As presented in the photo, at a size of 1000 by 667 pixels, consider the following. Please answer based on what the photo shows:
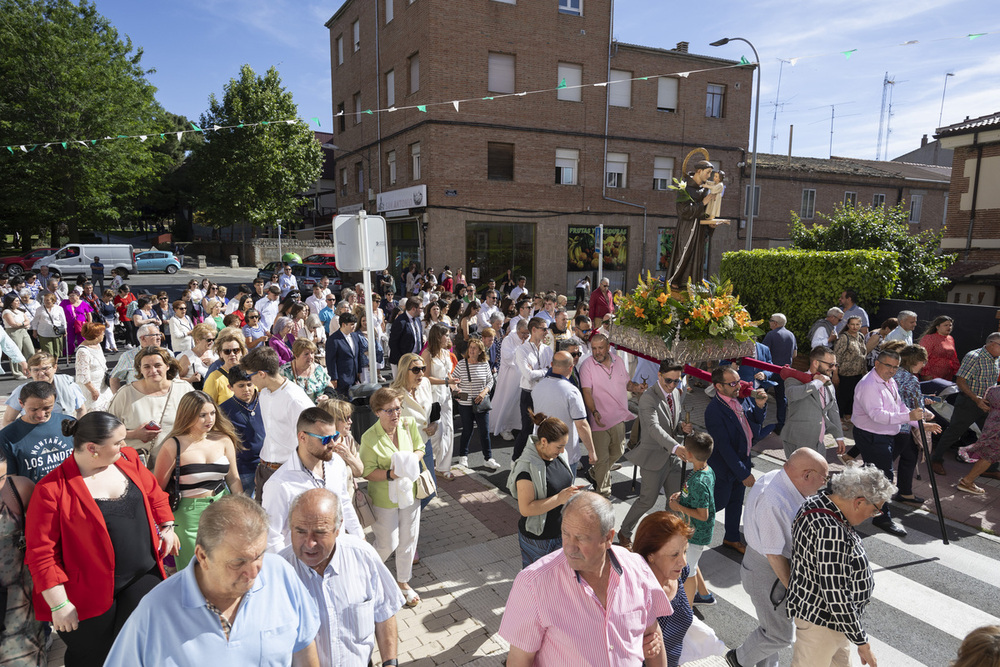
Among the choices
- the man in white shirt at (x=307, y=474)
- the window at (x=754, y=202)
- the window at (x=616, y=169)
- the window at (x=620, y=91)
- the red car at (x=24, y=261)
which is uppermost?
the window at (x=620, y=91)

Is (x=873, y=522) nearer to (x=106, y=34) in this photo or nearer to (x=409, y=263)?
(x=409, y=263)

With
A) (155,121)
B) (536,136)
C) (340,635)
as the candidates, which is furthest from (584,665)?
(155,121)

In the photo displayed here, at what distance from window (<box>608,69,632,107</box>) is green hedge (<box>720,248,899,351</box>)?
12775mm

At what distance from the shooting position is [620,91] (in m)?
25.5

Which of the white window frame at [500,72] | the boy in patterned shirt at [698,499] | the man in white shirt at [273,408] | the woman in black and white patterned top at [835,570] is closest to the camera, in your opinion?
the woman in black and white patterned top at [835,570]

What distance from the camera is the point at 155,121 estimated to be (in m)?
37.9

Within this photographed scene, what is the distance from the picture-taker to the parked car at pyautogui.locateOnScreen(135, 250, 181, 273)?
34312 mm

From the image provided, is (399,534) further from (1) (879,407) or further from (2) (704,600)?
(1) (879,407)

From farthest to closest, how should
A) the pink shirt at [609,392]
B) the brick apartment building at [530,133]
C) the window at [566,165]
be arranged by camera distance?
the window at [566,165] → the brick apartment building at [530,133] → the pink shirt at [609,392]

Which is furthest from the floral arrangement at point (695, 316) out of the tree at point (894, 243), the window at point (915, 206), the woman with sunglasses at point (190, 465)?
the window at point (915, 206)

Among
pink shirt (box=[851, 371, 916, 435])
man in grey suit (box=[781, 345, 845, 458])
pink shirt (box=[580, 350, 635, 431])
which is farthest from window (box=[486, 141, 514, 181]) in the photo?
pink shirt (box=[851, 371, 916, 435])

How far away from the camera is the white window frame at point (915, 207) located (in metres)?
32.4

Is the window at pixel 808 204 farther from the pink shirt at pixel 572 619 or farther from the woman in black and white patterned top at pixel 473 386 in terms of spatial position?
the pink shirt at pixel 572 619

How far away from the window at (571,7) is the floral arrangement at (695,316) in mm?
20338
